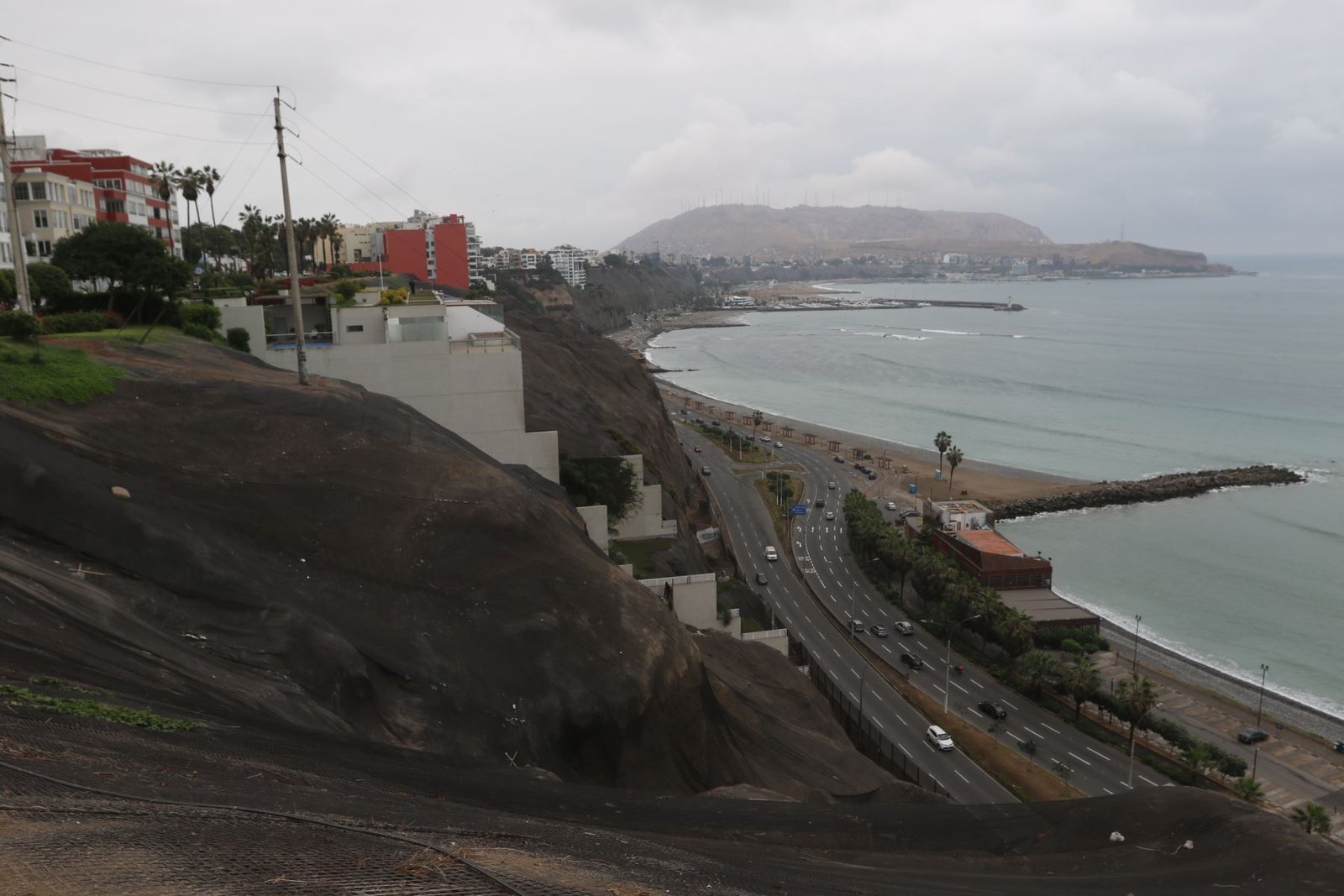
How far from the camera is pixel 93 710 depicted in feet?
29.2

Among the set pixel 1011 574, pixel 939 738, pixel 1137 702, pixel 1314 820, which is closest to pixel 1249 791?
pixel 1314 820

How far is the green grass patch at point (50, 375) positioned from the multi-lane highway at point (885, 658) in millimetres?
24355

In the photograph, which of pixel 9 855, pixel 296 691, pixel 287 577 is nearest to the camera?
pixel 9 855

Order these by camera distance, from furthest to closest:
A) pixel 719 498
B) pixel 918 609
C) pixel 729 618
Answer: pixel 719 498 → pixel 918 609 → pixel 729 618

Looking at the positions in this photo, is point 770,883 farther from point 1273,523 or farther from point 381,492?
point 1273,523

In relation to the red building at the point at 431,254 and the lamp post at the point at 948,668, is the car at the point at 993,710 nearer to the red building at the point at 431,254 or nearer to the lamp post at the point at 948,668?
the lamp post at the point at 948,668

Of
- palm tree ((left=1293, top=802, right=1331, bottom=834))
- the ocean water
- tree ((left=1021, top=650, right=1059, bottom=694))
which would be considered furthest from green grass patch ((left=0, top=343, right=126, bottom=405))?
the ocean water

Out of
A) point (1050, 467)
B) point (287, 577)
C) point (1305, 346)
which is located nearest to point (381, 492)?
point (287, 577)

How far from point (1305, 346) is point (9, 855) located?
182117 millimetres

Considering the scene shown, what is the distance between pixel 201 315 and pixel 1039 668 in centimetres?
3066

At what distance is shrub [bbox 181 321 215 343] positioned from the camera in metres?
24.3

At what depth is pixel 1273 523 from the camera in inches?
2457

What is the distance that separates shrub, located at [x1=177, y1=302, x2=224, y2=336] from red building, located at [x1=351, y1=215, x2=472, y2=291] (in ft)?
228

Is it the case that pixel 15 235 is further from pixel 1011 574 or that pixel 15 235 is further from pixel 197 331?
pixel 1011 574
